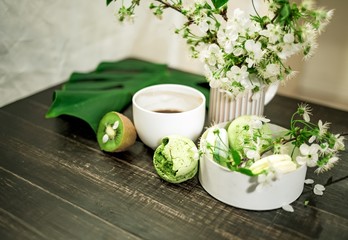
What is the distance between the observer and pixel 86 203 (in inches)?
28.6

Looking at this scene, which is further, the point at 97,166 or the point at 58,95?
the point at 58,95

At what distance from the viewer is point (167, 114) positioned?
0.81 meters

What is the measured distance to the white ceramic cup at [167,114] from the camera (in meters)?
0.82

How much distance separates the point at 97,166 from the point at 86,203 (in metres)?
0.13

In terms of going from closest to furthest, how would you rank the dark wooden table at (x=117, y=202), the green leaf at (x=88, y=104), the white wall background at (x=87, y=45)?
the dark wooden table at (x=117, y=202) → the green leaf at (x=88, y=104) → the white wall background at (x=87, y=45)

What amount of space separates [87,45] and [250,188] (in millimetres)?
922

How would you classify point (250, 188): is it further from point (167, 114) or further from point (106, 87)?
point (106, 87)

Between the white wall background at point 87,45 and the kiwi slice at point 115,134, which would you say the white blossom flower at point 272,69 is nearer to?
the kiwi slice at point 115,134

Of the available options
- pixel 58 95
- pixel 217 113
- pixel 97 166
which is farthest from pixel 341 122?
pixel 58 95

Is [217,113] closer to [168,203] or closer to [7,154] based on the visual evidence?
[168,203]

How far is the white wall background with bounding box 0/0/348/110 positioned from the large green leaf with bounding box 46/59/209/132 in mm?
136

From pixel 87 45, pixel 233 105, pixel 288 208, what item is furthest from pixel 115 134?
pixel 87 45

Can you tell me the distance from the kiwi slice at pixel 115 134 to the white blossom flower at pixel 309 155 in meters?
0.37

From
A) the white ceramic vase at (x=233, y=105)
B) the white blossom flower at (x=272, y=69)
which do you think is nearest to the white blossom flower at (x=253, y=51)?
the white blossom flower at (x=272, y=69)
